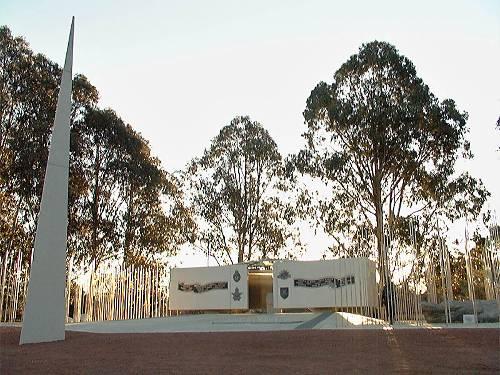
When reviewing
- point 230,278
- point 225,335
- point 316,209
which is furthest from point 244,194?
point 225,335

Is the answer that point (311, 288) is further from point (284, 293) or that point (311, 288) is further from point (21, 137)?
point (21, 137)

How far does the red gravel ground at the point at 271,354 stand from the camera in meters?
5.76

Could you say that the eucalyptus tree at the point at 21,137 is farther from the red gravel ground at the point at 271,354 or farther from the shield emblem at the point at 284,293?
the red gravel ground at the point at 271,354

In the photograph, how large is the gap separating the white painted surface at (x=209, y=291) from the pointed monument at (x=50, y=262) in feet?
43.3

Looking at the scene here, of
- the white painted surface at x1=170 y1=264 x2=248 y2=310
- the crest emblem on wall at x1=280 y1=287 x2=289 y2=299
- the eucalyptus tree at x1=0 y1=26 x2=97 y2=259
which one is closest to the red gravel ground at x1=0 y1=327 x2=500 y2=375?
the crest emblem on wall at x1=280 y1=287 x2=289 y2=299

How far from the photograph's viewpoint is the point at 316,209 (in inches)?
983

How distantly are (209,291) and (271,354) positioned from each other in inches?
637

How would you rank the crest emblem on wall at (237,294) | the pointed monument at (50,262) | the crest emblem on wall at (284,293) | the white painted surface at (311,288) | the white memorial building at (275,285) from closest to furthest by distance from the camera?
1. the pointed monument at (50,262)
2. the white memorial building at (275,285)
3. the white painted surface at (311,288)
4. the crest emblem on wall at (284,293)
5. the crest emblem on wall at (237,294)

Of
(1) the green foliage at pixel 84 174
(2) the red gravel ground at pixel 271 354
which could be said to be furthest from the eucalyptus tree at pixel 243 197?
(2) the red gravel ground at pixel 271 354

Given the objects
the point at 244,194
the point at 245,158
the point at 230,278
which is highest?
the point at 245,158

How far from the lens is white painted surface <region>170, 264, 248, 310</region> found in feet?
73.3

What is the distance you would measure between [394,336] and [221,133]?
21480 millimetres

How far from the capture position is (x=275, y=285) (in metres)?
21.5

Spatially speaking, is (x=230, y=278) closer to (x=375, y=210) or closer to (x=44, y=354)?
(x=375, y=210)
